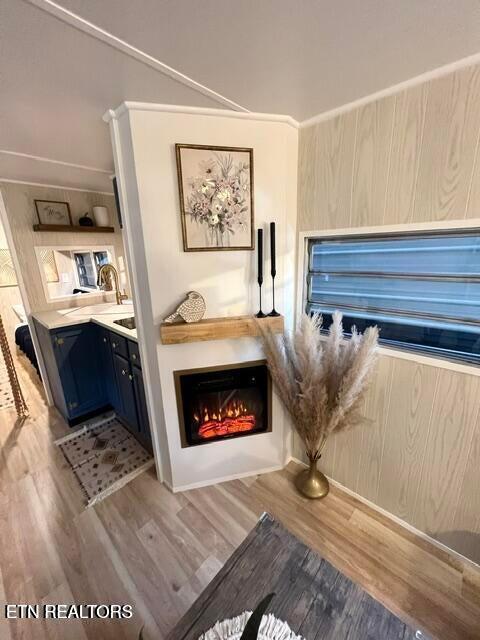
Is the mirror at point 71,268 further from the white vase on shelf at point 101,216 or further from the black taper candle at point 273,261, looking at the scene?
the black taper candle at point 273,261

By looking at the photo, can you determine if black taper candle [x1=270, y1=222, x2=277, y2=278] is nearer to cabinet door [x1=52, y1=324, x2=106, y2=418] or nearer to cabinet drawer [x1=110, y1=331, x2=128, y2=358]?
cabinet drawer [x1=110, y1=331, x2=128, y2=358]

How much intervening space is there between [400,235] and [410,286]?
269 millimetres

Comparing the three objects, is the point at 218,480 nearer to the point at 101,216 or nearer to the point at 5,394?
the point at 101,216

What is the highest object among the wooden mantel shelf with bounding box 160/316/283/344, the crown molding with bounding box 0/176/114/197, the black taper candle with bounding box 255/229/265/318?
the crown molding with bounding box 0/176/114/197

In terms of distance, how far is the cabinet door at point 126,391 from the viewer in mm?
2102

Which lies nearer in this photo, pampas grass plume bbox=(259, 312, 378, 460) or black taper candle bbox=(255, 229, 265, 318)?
pampas grass plume bbox=(259, 312, 378, 460)

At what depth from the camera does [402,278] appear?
4.56ft

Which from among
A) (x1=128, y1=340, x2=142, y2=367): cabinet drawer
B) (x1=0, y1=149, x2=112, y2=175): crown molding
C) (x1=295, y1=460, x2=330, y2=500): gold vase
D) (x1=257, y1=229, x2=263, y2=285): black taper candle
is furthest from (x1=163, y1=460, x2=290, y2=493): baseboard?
(x1=0, y1=149, x2=112, y2=175): crown molding

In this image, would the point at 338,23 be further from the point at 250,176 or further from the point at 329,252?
the point at 329,252

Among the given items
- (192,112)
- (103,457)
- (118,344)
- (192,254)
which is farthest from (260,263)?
(103,457)

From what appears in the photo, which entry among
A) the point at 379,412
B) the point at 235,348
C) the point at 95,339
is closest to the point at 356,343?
the point at 379,412

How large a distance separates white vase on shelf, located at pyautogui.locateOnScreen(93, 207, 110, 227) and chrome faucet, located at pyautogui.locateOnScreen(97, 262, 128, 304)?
1.41 ft

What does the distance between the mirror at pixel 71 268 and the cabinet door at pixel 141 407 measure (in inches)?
60.1

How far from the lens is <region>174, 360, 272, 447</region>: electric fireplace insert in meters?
1.69
